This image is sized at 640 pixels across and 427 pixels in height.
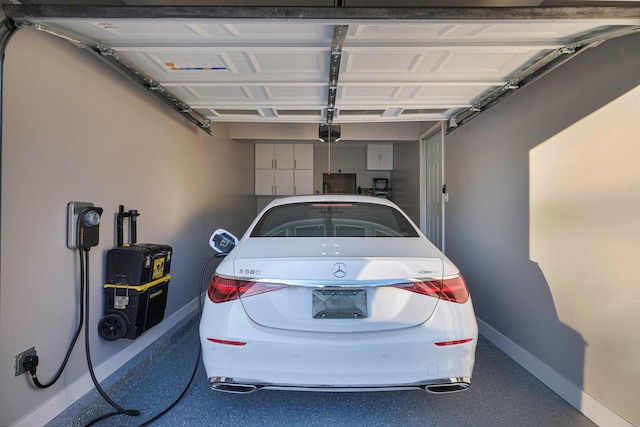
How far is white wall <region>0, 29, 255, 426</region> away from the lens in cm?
146

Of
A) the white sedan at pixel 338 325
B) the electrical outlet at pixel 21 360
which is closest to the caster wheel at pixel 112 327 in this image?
the electrical outlet at pixel 21 360

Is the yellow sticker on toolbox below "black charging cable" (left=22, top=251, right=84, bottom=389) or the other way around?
the other way around

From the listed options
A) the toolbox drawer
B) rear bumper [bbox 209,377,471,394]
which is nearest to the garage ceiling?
the toolbox drawer

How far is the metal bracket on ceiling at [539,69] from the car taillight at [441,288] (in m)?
1.39

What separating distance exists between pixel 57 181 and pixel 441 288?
6.67 feet

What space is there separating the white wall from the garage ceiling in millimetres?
188

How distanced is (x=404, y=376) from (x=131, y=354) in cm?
199

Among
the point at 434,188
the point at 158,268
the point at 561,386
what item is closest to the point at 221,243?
the point at 158,268

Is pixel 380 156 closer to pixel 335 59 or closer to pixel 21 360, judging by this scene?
pixel 335 59

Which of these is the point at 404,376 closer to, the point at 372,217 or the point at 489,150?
the point at 372,217

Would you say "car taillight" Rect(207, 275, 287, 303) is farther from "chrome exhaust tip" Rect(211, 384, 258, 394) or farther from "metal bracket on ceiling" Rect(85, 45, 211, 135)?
Result: "metal bracket on ceiling" Rect(85, 45, 211, 135)

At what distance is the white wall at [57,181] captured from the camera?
1.46m

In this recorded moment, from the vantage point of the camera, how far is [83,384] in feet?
6.15

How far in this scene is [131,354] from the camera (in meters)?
2.32
